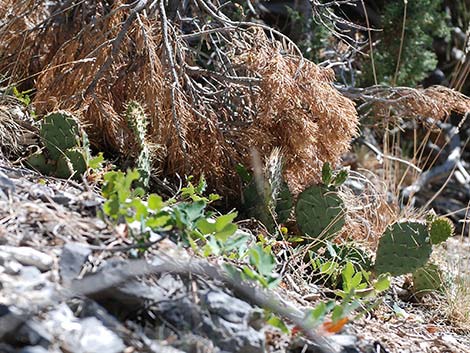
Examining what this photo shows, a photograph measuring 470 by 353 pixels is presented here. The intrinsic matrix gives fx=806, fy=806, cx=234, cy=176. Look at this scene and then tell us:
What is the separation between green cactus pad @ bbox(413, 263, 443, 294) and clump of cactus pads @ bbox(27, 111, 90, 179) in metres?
1.60

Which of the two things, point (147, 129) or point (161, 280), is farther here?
point (147, 129)

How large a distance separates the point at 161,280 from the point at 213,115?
64.5 inches

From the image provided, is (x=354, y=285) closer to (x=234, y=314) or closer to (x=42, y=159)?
(x=234, y=314)

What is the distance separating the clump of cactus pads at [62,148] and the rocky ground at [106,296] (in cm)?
63

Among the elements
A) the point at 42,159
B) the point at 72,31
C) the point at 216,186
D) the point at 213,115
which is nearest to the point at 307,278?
the point at 216,186

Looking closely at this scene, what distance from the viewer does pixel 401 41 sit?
5.01 meters

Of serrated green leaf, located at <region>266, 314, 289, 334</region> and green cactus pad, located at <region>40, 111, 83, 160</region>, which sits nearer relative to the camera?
serrated green leaf, located at <region>266, 314, 289, 334</region>

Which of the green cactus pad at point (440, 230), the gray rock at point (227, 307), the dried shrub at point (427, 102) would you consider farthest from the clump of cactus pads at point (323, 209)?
the gray rock at point (227, 307)

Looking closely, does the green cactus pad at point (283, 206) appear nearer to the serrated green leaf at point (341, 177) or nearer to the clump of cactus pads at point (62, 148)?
the serrated green leaf at point (341, 177)

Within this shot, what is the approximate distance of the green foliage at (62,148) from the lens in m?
3.42

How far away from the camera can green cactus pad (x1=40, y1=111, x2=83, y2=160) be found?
3.46 metres

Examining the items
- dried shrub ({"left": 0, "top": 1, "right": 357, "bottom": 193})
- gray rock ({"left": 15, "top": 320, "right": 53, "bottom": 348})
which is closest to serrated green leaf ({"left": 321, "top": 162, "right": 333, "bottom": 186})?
dried shrub ({"left": 0, "top": 1, "right": 357, "bottom": 193})

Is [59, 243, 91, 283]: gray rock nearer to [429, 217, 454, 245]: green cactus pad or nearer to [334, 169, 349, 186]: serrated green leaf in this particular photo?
[334, 169, 349, 186]: serrated green leaf

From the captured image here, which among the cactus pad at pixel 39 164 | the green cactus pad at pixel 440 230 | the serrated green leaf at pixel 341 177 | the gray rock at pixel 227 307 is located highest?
the gray rock at pixel 227 307
